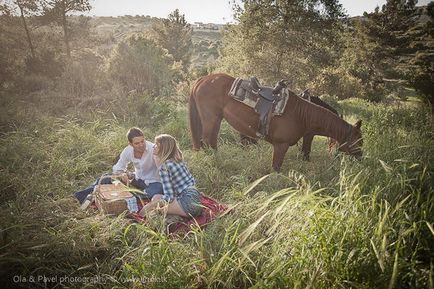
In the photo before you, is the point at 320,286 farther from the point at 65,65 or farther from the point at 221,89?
the point at 65,65

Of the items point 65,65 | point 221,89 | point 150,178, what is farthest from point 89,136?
point 65,65

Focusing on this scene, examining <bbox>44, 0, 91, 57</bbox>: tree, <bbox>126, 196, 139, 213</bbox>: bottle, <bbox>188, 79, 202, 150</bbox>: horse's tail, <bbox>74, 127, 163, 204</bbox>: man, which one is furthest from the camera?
<bbox>44, 0, 91, 57</bbox>: tree

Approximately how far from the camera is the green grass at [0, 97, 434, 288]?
1.87 meters

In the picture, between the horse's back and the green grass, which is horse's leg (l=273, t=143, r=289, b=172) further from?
the horse's back

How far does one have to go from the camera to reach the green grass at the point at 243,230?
1868mm

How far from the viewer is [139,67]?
1066 cm

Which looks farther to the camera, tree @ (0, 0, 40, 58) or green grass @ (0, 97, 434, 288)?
tree @ (0, 0, 40, 58)

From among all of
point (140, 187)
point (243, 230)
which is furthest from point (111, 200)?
point (243, 230)

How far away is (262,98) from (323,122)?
3.72ft

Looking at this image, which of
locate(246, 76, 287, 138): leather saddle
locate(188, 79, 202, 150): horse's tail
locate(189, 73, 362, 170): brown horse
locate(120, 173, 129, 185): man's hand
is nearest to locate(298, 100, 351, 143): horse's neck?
locate(189, 73, 362, 170): brown horse

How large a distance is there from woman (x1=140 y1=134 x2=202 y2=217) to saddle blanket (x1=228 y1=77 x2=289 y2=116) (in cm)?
194

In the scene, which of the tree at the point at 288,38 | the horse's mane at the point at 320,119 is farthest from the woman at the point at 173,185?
the tree at the point at 288,38

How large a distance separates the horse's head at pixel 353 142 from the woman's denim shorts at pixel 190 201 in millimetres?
2652

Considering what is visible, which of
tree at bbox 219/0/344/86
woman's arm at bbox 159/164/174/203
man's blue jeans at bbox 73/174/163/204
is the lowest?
man's blue jeans at bbox 73/174/163/204
